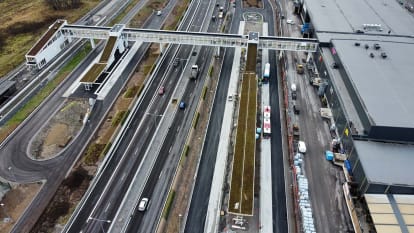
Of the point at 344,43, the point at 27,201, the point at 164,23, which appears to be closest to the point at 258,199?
the point at 27,201

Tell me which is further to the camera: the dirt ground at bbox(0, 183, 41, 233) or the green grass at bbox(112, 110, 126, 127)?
the green grass at bbox(112, 110, 126, 127)

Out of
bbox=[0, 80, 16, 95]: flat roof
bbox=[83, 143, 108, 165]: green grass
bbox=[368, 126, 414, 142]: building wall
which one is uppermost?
bbox=[0, 80, 16, 95]: flat roof

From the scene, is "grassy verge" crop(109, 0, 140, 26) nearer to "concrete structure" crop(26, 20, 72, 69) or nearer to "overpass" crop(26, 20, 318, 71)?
"overpass" crop(26, 20, 318, 71)

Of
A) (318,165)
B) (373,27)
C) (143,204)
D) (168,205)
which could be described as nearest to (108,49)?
(143,204)

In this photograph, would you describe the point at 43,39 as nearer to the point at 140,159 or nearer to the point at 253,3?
the point at 140,159

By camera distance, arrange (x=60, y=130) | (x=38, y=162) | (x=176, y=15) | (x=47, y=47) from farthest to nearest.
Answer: (x=176, y=15), (x=47, y=47), (x=60, y=130), (x=38, y=162)

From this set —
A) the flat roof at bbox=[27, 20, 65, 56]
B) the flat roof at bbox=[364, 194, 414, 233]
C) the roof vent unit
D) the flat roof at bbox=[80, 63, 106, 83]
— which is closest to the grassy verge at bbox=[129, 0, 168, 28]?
the flat roof at bbox=[27, 20, 65, 56]
